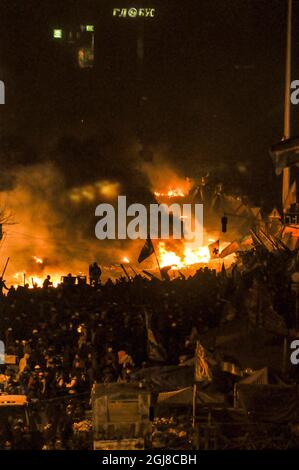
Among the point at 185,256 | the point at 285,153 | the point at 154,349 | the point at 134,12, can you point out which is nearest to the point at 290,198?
the point at 185,256

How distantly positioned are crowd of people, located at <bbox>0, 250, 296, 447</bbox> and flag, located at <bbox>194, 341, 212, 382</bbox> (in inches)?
39.2

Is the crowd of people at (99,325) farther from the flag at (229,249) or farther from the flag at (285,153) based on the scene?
the flag at (285,153)

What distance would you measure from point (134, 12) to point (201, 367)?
721 inches

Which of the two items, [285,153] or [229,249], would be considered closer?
[285,153]

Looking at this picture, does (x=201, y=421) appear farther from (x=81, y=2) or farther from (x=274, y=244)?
(x=81, y=2)

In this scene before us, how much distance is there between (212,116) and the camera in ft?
85.6

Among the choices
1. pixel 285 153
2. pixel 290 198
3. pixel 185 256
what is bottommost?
pixel 285 153

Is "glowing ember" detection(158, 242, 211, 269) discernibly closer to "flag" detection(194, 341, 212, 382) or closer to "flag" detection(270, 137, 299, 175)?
"flag" detection(194, 341, 212, 382)

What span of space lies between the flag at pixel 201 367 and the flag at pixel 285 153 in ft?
12.7

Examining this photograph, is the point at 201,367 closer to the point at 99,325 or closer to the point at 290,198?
the point at 99,325

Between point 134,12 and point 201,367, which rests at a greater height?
point 134,12

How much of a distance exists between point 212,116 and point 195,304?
52.4ft

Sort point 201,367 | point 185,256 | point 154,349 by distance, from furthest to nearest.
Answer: point 185,256 < point 154,349 < point 201,367

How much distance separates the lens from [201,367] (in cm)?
922
